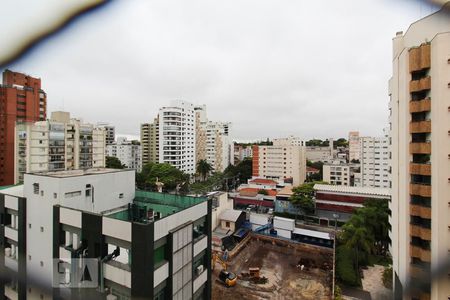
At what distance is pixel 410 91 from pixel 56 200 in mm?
4997

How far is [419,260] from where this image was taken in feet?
11.1

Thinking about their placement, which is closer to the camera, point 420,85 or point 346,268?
point 420,85

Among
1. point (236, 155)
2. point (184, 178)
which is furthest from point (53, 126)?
point (236, 155)

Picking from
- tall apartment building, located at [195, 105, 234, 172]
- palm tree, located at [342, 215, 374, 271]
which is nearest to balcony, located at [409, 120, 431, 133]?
palm tree, located at [342, 215, 374, 271]

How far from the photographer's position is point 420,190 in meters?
3.25

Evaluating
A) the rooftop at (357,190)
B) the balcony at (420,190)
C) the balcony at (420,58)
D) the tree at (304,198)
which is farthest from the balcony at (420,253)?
the rooftop at (357,190)

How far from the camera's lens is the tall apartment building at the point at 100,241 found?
2357mm

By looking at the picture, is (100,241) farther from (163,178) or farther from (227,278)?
(163,178)

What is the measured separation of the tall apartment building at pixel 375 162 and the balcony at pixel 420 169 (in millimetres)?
12134

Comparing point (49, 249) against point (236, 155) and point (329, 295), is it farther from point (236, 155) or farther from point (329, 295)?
point (236, 155)

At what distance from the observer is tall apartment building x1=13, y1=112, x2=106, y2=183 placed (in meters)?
10.0

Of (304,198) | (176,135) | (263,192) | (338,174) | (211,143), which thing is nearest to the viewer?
(304,198)

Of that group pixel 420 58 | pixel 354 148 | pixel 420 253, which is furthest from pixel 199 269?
pixel 354 148

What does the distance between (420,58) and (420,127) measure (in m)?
0.95
